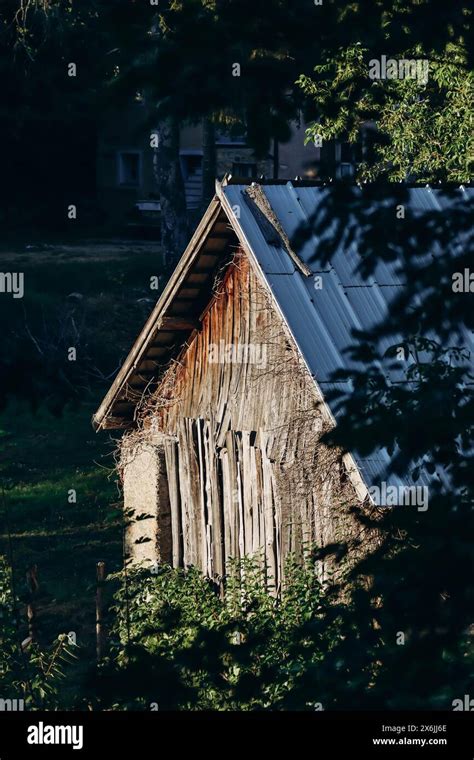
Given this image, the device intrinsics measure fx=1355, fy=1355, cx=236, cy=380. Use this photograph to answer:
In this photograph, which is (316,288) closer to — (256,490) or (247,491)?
(256,490)

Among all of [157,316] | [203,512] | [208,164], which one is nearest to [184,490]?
[203,512]

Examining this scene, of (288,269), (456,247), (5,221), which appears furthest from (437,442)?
(5,221)

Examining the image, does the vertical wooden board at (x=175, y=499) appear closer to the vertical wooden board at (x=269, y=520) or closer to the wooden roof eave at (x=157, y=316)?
the wooden roof eave at (x=157, y=316)

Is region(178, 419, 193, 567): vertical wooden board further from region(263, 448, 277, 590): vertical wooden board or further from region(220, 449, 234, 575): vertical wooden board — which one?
region(263, 448, 277, 590): vertical wooden board

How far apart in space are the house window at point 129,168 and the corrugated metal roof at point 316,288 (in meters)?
31.9

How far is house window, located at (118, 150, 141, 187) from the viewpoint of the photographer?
42.8 metres

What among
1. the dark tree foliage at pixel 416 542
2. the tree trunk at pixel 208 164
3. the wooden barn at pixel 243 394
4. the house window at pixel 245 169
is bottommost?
the dark tree foliage at pixel 416 542

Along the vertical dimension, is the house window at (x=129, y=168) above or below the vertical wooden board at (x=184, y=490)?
above

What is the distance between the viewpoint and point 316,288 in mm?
10742

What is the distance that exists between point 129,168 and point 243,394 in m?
32.4

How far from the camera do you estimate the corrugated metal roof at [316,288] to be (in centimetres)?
1016

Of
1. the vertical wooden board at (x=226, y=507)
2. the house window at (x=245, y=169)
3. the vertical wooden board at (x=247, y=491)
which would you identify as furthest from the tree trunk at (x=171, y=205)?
the vertical wooden board at (x=247, y=491)

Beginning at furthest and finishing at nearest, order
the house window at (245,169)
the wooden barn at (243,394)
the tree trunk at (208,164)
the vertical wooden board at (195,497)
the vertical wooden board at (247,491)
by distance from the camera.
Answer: the house window at (245,169), the tree trunk at (208,164), the vertical wooden board at (195,497), the vertical wooden board at (247,491), the wooden barn at (243,394)

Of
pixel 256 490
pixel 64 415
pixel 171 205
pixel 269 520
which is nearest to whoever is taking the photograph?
pixel 269 520
